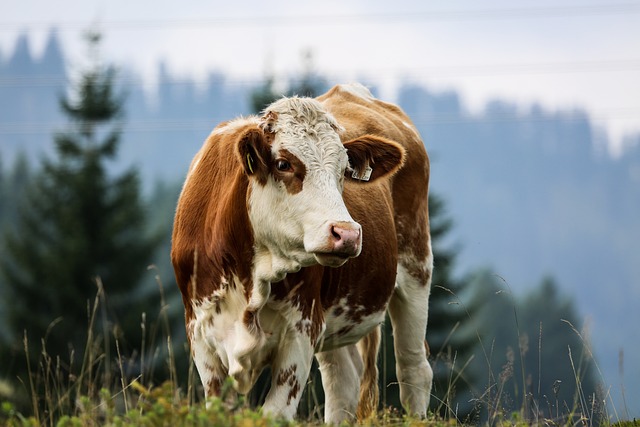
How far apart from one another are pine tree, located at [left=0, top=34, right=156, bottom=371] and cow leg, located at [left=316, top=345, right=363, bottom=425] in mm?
29769

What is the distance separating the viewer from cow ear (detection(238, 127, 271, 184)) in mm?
6797

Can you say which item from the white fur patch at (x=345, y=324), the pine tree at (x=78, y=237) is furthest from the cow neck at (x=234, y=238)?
the pine tree at (x=78, y=237)

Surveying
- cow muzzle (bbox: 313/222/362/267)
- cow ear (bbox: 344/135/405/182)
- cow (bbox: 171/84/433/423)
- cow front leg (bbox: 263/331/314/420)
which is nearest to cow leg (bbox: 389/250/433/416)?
cow (bbox: 171/84/433/423)

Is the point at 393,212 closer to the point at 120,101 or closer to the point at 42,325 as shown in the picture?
the point at 42,325

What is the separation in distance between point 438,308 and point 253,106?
10.6 metres

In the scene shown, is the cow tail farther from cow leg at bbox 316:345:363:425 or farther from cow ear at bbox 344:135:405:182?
cow ear at bbox 344:135:405:182

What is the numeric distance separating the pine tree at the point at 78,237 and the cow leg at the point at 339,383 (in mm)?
29769

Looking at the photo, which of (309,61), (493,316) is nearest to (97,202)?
(309,61)

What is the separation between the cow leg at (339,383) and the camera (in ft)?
30.3

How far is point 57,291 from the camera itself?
135 ft

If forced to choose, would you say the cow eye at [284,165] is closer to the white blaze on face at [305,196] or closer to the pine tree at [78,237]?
the white blaze on face at [305,196]

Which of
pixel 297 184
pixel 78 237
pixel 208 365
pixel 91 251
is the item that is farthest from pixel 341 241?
pixel 91 251

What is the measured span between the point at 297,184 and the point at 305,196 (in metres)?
0.12

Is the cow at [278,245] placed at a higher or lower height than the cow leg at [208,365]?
higher
